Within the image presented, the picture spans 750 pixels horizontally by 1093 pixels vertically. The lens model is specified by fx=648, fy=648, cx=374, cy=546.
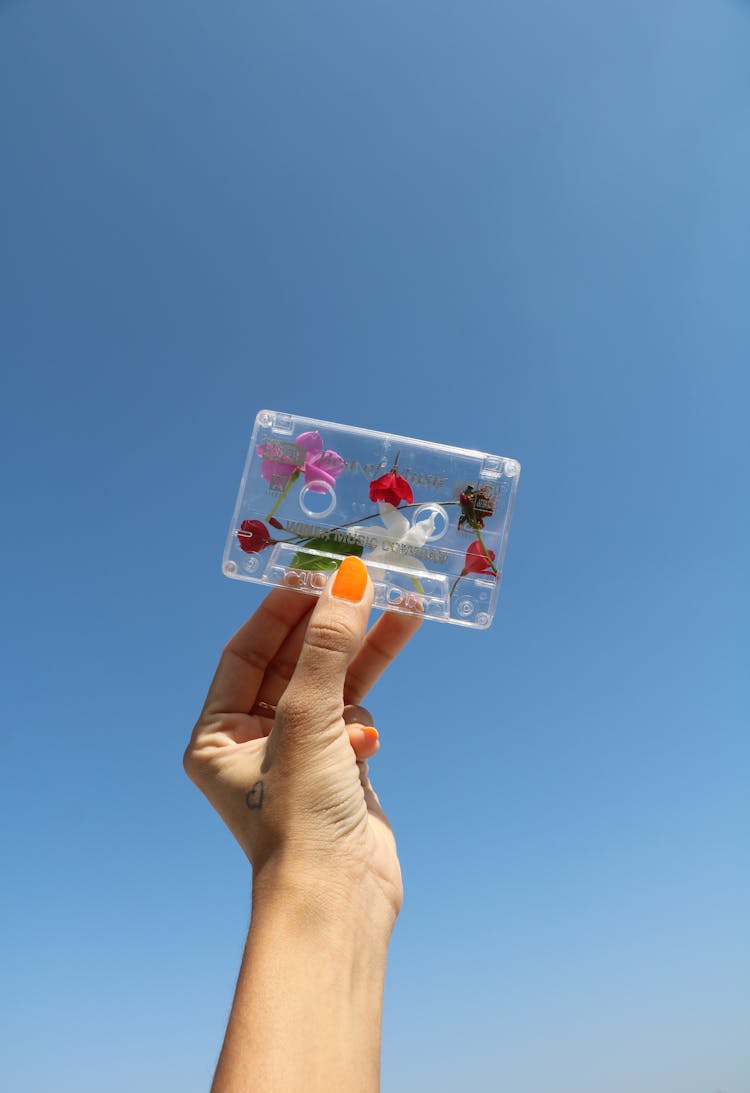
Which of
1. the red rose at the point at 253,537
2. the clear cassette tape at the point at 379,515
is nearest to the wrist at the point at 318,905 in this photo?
the clear cassette tape at the point at 379,515

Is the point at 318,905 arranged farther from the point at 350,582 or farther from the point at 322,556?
the point at 322,556

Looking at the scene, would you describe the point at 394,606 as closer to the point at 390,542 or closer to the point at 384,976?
the point at 390,542

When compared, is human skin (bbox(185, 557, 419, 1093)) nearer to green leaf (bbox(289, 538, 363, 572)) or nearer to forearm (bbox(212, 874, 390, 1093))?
forearm (bbox(212, 874, 390, 1093))

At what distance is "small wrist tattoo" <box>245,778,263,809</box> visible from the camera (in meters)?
3.07

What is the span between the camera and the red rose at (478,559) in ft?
15.0

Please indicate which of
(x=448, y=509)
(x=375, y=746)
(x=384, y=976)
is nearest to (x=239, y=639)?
(x=375, y=746)

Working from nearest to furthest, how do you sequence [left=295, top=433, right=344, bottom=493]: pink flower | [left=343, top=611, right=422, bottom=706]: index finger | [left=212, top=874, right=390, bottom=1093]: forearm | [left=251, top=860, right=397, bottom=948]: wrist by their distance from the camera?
1. [left=212, top=874, right=390, bottom=1093]: forearm
2. [left=251, top=860, right=397, bottom=948]: wrist
3. [left=343, top=611, right=422, bottom=706]: index finger
4. [left=295, top=433, right=344, bottom=493]: pink flower

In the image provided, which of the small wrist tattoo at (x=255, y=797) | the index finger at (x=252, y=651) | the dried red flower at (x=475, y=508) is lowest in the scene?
the small wrist tattoo at (x=255, y=797)

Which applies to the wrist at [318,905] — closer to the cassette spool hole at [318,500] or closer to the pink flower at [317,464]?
the cassette spool hole at [318,500]

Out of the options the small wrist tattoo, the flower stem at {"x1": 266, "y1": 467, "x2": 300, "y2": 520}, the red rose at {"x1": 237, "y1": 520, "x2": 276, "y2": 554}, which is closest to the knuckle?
the small wrist tattoo

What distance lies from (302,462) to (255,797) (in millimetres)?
2399

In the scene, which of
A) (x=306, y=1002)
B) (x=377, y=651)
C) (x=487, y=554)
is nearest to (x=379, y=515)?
(x=487, y=554)

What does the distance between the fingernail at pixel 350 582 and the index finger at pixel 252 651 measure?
3.08 feet

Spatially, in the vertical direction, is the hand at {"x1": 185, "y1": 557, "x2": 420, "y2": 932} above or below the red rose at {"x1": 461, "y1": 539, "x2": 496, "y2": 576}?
below
